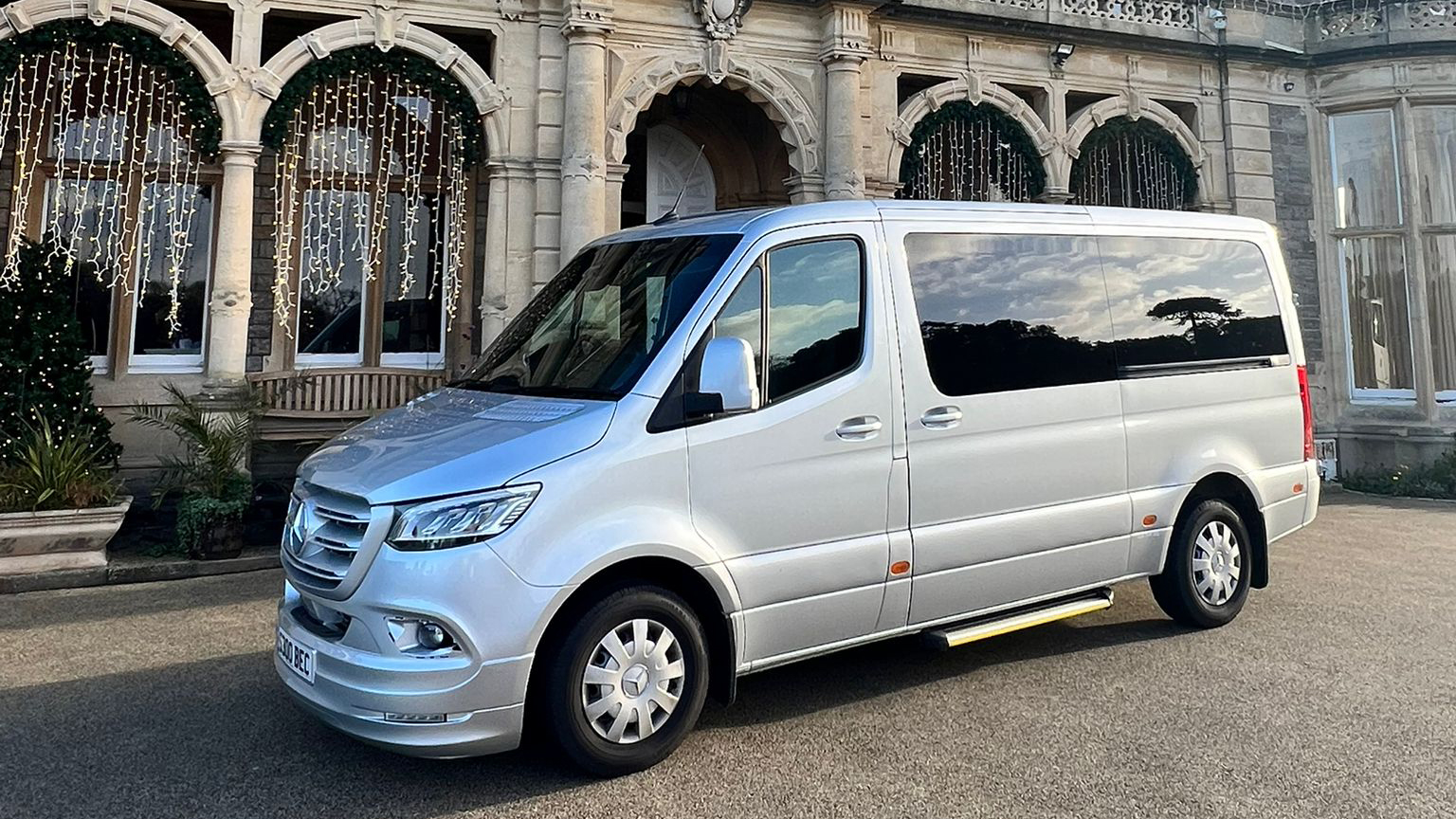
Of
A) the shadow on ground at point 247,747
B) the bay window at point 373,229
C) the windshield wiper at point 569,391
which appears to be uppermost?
the bay window at point 373,229

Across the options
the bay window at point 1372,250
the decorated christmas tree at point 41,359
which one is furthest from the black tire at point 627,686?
the bay window at point 1372,250

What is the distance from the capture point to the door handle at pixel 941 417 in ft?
13.2

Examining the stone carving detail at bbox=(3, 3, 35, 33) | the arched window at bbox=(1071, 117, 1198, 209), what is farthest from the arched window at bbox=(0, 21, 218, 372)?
the arched window at bbox=(1071, 117, 1198, 209)

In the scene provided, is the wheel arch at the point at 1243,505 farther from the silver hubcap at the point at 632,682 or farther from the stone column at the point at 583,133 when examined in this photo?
the stone column at the point at 583,133

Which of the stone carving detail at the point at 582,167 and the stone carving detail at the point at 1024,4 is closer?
the stone carving detail at the point at 582,167

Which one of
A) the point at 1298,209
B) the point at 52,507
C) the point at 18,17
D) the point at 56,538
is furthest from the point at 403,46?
the point at 1298,209

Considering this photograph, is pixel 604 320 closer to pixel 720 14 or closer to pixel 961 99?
pixel 720 14

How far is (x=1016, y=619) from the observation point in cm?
430

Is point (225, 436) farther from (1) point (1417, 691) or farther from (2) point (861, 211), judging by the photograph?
(1) point (1417, 691)

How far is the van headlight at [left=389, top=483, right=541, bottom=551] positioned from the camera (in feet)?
9.86

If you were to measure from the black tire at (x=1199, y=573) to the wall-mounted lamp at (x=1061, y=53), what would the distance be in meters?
8.61

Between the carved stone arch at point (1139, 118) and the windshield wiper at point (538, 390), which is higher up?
the carved stone arch at point (1139, 118)

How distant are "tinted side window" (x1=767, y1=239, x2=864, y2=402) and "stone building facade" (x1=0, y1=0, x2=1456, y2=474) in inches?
240

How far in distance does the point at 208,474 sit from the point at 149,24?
4.64m
